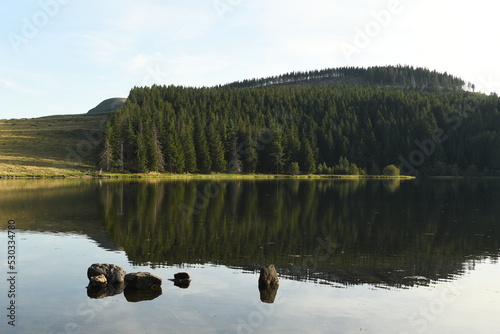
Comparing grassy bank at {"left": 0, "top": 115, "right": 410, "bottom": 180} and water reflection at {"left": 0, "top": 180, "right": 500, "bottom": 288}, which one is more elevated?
grassy bank at {"left": 0, "top": 115, "right": 410, "bottom": 180}

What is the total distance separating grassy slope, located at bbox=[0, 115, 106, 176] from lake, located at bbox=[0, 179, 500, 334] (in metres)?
77.2

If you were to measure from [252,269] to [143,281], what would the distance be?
251 inches

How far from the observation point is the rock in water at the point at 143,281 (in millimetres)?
21609

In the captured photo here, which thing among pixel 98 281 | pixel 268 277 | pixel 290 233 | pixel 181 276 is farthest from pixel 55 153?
pixel 268 277

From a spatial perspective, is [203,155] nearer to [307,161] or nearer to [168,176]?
[168,176]

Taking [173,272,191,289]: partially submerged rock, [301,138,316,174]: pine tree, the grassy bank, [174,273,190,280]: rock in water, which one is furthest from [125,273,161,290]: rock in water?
[301,138,316,174]: pine tree

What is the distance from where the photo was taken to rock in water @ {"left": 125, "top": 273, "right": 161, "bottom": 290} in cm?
2161

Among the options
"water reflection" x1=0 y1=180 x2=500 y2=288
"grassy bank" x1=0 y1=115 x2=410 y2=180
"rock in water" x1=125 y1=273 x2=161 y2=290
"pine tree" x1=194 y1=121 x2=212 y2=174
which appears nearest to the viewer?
"rock in water" x1=125 y1=273 x2=161 y2=290

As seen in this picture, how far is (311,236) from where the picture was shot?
118ft

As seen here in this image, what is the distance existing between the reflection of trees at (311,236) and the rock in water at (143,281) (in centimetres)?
485

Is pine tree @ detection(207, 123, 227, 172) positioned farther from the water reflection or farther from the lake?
the lake

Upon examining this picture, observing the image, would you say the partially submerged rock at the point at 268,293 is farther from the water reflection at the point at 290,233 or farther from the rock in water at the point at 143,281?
the rock in water at the point at 143,281

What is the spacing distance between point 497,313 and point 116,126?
12824 centimetres

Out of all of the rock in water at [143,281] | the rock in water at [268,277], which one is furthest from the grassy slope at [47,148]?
the rock in water at [268,277]
